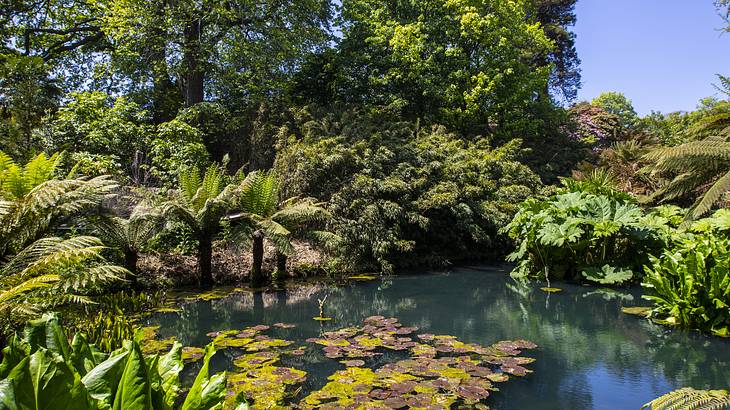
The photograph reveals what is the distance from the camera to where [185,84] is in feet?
41.8

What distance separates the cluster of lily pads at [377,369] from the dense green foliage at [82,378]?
971mm

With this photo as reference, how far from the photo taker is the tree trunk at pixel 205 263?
8055mm

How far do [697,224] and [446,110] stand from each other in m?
8.41

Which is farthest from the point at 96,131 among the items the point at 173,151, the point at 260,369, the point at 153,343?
the point at 260,369

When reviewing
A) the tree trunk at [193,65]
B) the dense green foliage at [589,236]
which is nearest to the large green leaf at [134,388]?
the dense green foliage at [589,236]

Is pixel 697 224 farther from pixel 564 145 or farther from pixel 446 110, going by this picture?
pixel 564 145

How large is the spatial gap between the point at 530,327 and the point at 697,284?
5.89 feet

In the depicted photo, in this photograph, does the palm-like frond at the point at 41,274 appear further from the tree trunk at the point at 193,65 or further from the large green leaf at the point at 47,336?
the tree trunk at the point at 193,65

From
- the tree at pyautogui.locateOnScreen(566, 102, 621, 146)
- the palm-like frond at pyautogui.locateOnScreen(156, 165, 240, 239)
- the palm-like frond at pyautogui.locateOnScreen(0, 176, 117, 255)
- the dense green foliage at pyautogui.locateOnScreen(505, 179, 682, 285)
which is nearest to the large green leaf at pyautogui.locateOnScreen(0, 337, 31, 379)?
the palm-like frond at pyautogui.locateOnScreen(0, 176, 117, 255)

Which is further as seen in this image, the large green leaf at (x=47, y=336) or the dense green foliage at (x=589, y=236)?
the dense green foliage at (x=589, y=236)

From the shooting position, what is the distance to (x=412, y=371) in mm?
4176

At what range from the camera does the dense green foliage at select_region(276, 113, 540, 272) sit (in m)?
9.62

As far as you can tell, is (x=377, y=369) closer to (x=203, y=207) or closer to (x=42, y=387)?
(x=42, y=387)

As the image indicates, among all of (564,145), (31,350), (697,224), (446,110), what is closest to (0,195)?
(31,350)
